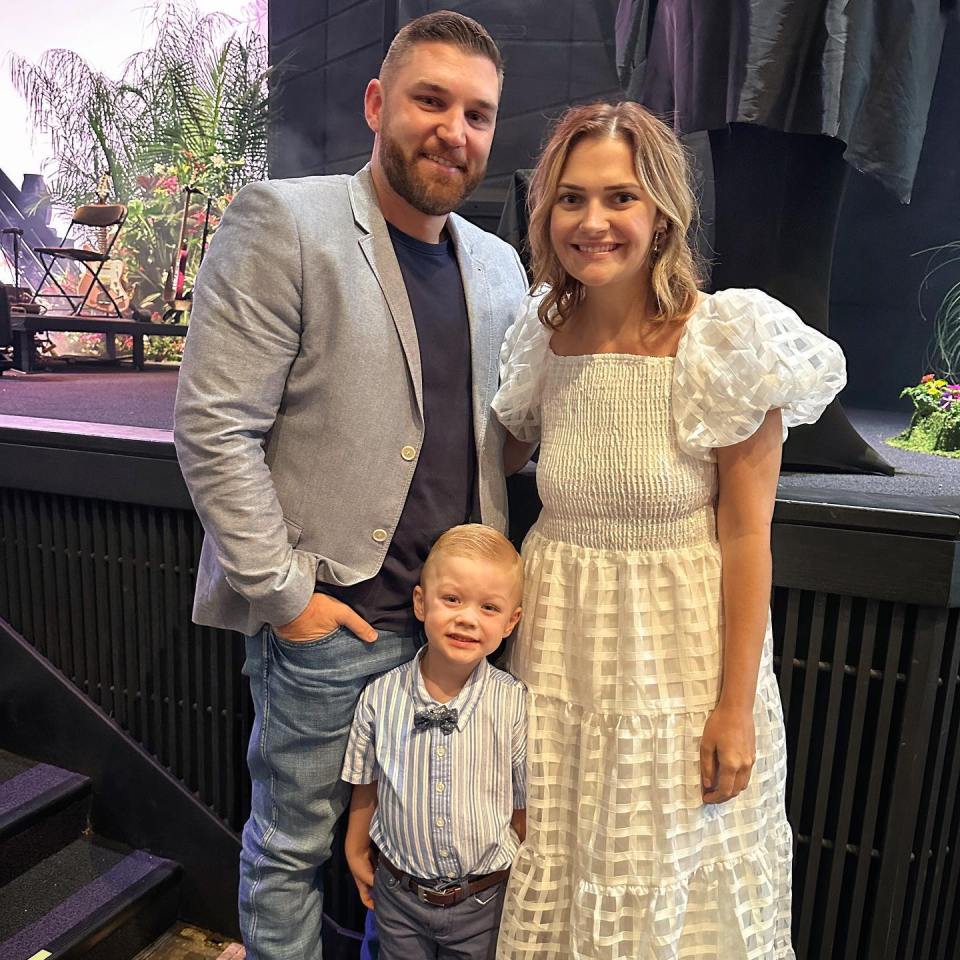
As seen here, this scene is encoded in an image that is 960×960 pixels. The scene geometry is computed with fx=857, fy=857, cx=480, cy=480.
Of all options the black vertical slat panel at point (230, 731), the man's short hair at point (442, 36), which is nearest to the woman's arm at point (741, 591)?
the man's short hair at point (442, 36)

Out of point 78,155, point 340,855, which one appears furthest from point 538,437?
point 78,155

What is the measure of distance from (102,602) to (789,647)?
1.62 m

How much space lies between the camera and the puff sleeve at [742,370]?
1151 millimetres

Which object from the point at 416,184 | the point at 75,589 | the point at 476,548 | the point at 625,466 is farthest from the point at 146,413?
the point at 625,466

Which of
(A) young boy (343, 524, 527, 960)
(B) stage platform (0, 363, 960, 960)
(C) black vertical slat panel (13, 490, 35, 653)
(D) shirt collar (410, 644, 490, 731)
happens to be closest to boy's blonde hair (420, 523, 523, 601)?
(A) young boy (343, 524, 527, 960)

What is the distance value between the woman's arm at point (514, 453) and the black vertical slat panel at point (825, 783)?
0.60 meters

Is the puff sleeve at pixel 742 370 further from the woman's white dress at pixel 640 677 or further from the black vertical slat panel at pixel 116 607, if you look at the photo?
the black vertical slat panel at pixel 116 607

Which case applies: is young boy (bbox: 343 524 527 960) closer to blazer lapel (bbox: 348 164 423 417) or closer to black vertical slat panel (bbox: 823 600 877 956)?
blazer lapel (bbox: 348 164 423 417)

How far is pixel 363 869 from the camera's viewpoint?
1.47m

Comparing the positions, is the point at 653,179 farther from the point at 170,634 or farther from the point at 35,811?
the point at 35,811

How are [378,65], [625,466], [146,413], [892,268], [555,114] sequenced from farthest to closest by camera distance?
[892,268] → [378,65] → [555,114] → [146,413] → [625,466]

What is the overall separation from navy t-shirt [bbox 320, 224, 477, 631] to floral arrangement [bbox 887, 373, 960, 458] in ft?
6.01

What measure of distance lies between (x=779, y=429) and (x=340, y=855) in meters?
1.38

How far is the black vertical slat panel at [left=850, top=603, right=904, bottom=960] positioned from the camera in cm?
144
